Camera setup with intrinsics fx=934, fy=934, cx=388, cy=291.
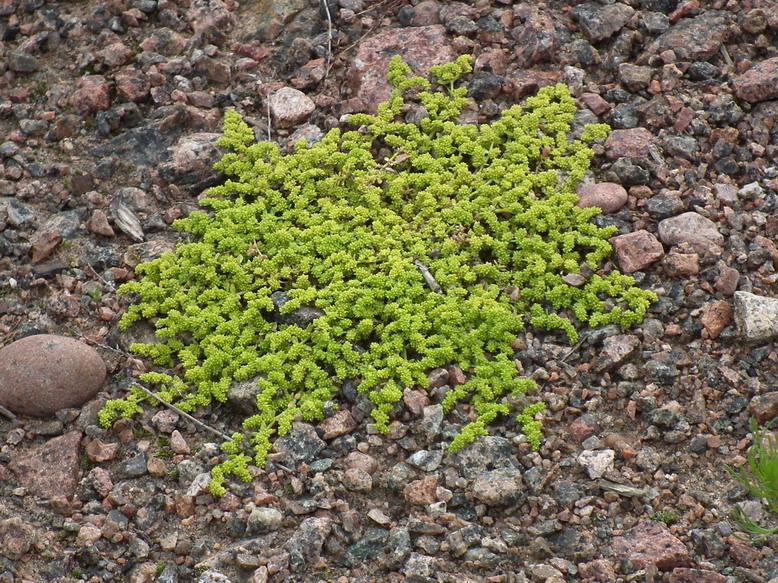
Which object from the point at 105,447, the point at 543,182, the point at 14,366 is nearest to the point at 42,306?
the point at 14,366

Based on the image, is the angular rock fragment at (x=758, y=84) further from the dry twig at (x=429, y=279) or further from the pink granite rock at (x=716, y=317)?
the dry twig at (x=429, y=279)

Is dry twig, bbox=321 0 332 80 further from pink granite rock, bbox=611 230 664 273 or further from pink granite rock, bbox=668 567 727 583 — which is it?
pink granite rock, bbox=668 567 727 583

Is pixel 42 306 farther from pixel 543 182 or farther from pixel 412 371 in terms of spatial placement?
pixel 543 182

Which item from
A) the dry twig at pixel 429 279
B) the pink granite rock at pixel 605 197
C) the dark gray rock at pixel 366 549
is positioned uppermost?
the pink granite rock at pixel 605 197

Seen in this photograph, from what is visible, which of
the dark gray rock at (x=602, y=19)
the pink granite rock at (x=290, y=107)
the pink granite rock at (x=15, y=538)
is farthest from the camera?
the dark gray rock at (x=602, y=19)

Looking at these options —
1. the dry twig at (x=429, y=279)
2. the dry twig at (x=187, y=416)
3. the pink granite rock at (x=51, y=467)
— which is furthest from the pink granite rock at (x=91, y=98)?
the dry twig at (x=429, y=279)
